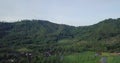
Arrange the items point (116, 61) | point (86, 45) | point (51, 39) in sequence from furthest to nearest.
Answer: point (51, 39), point (86, 45), point (116, 61)

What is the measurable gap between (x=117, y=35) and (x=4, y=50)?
9293 cm

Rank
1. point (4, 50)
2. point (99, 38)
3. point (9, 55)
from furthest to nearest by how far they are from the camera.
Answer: point (99, 38)
point (4, 50)
point (9, 55)

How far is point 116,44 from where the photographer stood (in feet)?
485

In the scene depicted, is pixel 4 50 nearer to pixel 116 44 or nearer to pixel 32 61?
pixel 32 61

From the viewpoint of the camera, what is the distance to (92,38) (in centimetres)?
18538

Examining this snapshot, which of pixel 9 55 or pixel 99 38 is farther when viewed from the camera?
pixel 99 38

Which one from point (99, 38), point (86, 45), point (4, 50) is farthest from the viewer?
point (99, 38)

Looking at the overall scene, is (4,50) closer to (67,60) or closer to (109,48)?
(67,60)

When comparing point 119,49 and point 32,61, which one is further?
point 119,49

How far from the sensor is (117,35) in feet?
604

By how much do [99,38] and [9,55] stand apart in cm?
8675

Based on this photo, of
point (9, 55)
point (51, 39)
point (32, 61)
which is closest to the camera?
point (32, 61)

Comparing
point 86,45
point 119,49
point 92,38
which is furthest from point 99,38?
point 119,49

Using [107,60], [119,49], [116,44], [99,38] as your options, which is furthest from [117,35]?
[107,60]
